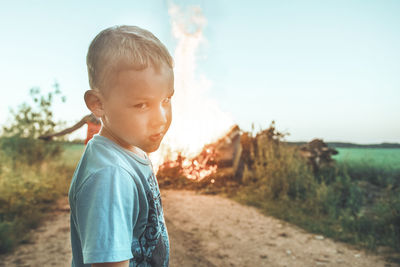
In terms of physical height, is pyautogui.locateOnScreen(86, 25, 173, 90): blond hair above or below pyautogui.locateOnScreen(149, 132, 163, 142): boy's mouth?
above

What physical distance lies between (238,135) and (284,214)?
371 cm

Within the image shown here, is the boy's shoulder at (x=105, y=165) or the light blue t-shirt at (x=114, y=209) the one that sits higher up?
the boy's shoulder at (x=105, y=165)

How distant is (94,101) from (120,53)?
24 cm

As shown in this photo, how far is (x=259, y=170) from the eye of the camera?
286 inches

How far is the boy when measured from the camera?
1.05 meters

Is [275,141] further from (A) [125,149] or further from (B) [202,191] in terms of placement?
(A) [125,149]

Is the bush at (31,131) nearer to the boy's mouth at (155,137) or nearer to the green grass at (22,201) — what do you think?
the green grass at (22,201)

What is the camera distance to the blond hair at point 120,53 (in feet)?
3.85

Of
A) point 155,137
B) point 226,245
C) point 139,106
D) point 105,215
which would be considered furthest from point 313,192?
point 105,215

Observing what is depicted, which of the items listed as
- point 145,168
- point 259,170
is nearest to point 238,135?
point 259,170

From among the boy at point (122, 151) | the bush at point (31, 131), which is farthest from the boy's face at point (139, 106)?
the bush at point (31, 131)

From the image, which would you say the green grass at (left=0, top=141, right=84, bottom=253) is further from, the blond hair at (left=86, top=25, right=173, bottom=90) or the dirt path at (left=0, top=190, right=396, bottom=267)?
the blond hair at (left=86, top=25, right=173, bottom=90)

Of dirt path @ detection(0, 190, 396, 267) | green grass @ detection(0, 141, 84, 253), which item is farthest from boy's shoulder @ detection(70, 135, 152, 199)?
green grass @ detection(0, 141, 84, 253)

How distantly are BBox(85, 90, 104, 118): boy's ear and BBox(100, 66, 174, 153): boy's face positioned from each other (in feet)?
0.08
